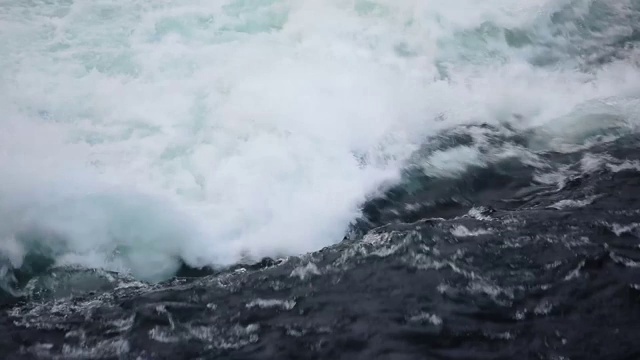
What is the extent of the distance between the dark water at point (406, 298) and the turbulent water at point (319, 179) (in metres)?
0.02

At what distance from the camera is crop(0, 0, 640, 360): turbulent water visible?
378 cm

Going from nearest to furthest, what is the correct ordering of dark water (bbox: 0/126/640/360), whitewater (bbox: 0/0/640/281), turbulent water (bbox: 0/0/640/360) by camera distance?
1. dark water (bbox: 0/126/640/360)
2. turbulent water (bbox: 0/0/640/360)
3. whitewater (bbox: 0/0/640/281)

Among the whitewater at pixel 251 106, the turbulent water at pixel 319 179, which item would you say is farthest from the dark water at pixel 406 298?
the whitewater at pixel 251 106

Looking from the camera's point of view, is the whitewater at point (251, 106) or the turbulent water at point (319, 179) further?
the whitewater at point (251, 106)

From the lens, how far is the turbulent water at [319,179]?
3.78 meters

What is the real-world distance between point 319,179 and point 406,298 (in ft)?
5.95

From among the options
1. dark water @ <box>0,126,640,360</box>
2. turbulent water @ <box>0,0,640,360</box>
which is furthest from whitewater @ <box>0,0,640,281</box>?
dark water @ <box>0,126,640,360</box>

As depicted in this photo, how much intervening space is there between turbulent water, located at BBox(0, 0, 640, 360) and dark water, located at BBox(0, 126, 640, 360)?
17mm

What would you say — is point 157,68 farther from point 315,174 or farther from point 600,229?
point 600,229

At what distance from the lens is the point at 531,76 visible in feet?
23.1

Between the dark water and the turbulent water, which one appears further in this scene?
the turbulent water

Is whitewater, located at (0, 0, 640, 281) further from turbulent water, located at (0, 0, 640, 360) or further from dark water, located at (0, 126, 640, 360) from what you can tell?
dark water, located at (0, 126, 640, 360)

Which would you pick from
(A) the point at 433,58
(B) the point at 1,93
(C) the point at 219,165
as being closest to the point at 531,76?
(A) the point at 433,58

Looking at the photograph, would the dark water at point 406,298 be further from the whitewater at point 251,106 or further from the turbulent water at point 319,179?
the whitewater at point 251,106
